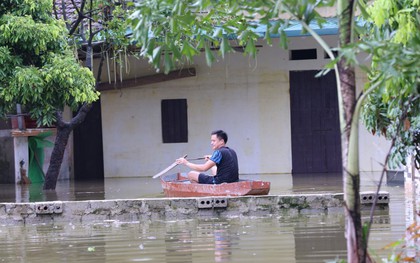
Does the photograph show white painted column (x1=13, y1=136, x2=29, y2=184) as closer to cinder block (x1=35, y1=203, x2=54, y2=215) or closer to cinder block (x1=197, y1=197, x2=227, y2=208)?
cinder block (x1=35, y1=203, x2=54, y2=215)

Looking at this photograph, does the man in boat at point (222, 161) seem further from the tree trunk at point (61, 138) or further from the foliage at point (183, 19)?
the foliage at point (183, 19)

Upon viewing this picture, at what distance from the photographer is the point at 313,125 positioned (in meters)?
22.9

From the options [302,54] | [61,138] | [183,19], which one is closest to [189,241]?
[183,19]

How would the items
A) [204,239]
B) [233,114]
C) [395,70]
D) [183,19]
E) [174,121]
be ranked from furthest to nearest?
[174,121] < [233,114] < [204,239] < [183,19] < [395,70]

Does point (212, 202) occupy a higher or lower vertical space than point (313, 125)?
lower

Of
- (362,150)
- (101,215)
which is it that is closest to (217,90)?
(362,150)

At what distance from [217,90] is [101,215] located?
10.4 metres

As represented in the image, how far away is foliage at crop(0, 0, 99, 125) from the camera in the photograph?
15.6 meters

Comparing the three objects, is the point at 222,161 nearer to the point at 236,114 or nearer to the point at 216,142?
the point at 216,142

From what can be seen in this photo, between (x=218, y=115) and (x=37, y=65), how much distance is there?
24.2 ft

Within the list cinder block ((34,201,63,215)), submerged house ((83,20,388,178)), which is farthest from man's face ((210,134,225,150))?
submerged house ((83,20,388,178))

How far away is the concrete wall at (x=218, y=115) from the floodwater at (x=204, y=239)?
8362mm

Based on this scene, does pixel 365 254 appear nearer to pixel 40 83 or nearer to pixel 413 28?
pixel 413 28

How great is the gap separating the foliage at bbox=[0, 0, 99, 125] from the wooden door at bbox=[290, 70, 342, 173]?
7329 mm
